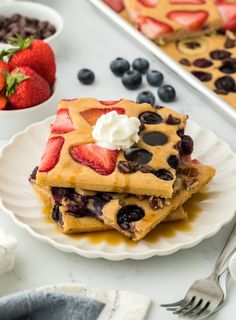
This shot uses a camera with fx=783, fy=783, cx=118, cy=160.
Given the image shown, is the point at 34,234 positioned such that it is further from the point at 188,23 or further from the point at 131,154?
the point at 188,23

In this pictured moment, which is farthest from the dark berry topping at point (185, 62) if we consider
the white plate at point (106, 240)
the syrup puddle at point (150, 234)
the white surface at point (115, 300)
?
the white surface at point (115, 300)

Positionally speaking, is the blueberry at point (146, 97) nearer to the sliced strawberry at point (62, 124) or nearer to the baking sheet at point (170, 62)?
the baking sheet at point (170, 62)

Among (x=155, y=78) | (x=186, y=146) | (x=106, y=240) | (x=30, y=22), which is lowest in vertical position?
(x=30, y=22)

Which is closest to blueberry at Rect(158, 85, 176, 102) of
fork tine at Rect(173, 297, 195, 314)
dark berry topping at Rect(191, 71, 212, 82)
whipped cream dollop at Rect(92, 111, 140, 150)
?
dark berry topping at Rect(191, 71, 212, 82)

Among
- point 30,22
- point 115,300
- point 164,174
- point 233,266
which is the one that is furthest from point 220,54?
point 115,300

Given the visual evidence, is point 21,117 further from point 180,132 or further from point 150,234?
point 150,234

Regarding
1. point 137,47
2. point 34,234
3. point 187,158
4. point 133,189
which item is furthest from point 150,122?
point 137,47
